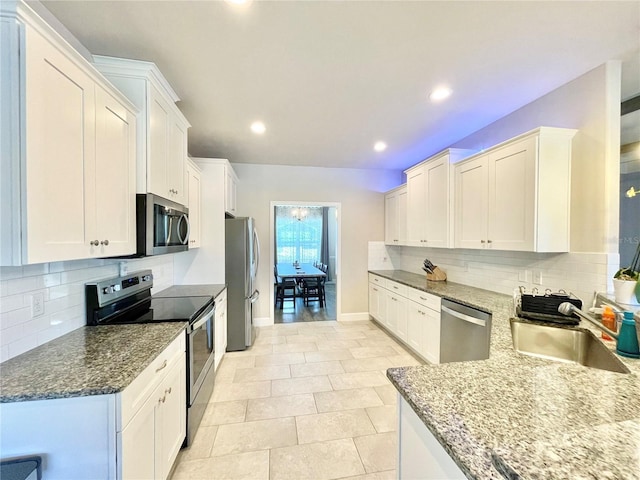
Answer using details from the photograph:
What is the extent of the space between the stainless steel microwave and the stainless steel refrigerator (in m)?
1.06

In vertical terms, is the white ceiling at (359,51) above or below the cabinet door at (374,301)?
above

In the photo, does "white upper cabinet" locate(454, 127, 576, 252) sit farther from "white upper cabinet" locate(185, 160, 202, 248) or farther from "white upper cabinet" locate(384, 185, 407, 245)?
"white upper cabinet" locate(185, 160, 202, 248)

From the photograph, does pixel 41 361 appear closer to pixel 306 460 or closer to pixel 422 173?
pixel 306 460

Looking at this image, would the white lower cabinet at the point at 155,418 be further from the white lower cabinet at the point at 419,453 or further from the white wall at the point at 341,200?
the white wall at the point at 341,200

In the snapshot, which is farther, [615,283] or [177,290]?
[177,290]

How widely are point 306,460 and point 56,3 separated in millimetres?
3034

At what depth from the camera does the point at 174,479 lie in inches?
65.7

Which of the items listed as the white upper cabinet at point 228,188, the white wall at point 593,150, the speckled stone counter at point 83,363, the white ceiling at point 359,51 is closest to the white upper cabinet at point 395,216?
the white ceiling at point 359,51

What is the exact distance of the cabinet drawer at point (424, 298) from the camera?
290cm

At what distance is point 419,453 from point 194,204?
3.15m

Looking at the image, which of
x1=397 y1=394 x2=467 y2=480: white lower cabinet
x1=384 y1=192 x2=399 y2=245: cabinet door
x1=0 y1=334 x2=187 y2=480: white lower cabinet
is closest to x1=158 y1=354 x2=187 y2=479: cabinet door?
x1=0 y1=334 x2=187 y2=480: white lower cabinet

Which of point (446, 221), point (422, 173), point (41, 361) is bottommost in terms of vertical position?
point (41, 361)

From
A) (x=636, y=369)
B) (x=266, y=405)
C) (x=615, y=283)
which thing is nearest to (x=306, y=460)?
(x=266, y=405)

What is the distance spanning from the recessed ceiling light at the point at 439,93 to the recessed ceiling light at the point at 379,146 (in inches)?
46.7
